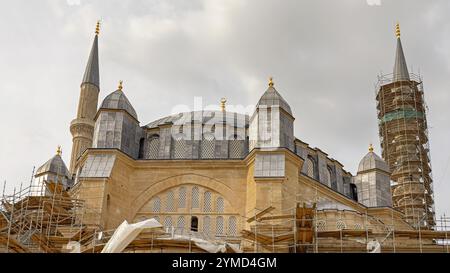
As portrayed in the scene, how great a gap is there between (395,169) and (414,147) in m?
1.68

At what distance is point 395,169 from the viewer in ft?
124

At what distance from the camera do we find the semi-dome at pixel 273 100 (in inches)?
919

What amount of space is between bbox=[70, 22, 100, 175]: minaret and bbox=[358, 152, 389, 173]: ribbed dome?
14.5 metres

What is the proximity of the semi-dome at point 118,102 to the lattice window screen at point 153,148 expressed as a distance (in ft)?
3.39

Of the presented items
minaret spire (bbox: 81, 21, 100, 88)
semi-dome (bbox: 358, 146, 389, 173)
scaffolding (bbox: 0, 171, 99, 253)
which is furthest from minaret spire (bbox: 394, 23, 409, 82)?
scaffolding (bbox: 0, 171, 99, 253)

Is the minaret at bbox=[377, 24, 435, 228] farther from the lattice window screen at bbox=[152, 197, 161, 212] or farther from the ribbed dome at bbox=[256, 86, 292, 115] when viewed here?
the lattice window screen at bbox=[152, 197, 161, 212]

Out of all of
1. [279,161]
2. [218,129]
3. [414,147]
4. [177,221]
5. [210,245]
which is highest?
[414,147]

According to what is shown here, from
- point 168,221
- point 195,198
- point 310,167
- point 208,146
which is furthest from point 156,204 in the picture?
point 310,167

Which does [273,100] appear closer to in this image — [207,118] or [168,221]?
[207,118]

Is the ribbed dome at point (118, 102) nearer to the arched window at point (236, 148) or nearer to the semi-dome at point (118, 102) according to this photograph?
the semi-dome at point (118, 102)

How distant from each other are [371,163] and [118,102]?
11.2m

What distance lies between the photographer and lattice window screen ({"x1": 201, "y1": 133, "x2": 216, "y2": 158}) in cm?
2385
